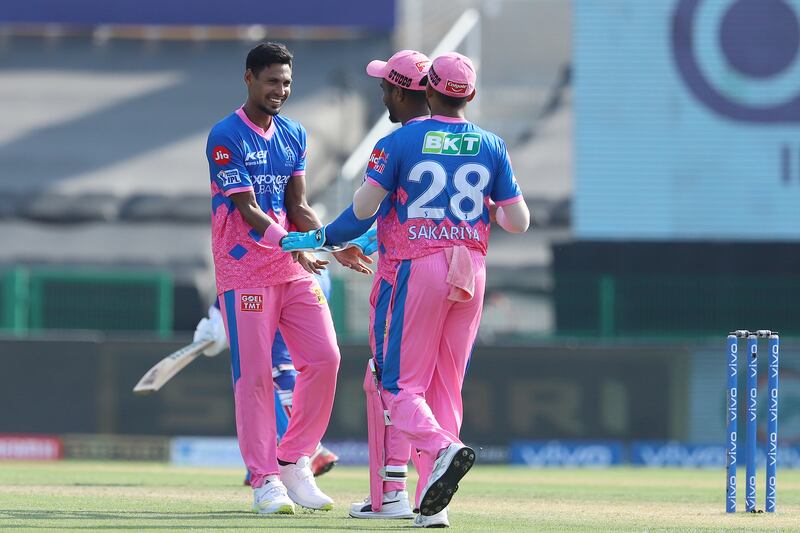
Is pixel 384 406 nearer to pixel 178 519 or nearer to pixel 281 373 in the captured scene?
pixel 178 519

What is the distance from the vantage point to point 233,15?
26.8 m

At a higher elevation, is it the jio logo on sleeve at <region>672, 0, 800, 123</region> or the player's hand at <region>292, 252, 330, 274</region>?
the jio logo on sleeve at <region>672, 0, 800, 123</region>

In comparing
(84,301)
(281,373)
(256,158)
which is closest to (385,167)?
(256,158)

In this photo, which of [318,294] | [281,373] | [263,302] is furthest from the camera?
[281,373]

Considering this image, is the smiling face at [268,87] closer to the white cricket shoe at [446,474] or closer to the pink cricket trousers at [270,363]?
the pink cricket trousers at [270,363]

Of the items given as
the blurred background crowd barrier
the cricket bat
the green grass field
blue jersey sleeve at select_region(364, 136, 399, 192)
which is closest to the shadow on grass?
the green grass field

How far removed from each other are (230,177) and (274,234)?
1.26 ft

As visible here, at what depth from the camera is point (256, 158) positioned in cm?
798

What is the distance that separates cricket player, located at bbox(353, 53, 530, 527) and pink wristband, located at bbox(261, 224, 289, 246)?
48cm

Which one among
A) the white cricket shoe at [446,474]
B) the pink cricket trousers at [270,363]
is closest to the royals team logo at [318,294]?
the pink cricket trousers at [270,363]

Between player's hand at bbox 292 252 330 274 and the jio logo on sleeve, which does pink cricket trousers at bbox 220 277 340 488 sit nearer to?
player's hand at bbox 292 252 330 274

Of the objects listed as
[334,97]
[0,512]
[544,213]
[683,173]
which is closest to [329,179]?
[334,97]

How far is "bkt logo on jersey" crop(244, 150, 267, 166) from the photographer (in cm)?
795

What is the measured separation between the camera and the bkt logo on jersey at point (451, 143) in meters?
7.32
